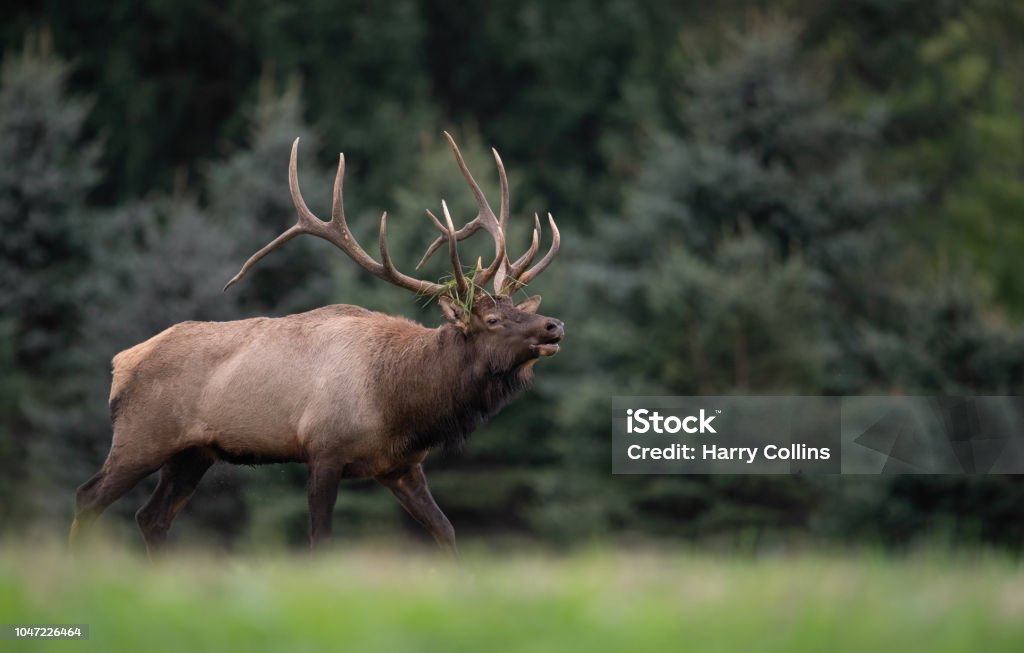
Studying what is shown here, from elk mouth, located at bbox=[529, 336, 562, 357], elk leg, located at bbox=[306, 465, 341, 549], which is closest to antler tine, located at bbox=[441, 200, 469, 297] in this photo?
elk mouth, located at bbox=[529, 336, 562, 357]

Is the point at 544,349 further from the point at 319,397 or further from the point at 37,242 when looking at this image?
the point at 37,242

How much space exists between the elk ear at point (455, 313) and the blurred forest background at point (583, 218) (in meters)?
9.27

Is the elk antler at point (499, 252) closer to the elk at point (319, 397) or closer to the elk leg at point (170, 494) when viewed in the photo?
the elk at point (319, 397)

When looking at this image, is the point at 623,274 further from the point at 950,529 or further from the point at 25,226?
the point at 25,226

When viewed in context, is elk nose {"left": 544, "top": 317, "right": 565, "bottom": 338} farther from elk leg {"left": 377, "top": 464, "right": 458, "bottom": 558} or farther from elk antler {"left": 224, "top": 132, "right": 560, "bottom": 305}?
elk leg {"left": 377, "top": 464, "right": 458, "bottom": 558}

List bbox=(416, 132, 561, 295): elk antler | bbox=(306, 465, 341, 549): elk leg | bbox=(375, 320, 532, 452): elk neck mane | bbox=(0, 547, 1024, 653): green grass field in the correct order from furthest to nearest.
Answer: bbox=(416, 132, 561, 295): elk antler
bbox=(375, 320, 532, 452): elk neck mane
bbox=(306, 465, 341, 549): elk leg
bbox=(0, 547, 1024, 653): green grass field

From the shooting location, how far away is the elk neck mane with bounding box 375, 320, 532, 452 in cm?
855

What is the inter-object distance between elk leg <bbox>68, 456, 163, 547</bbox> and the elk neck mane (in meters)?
1.44

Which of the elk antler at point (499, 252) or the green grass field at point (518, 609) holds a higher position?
the elk antler at point (499, 252)

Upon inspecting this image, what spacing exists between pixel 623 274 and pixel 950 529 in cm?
763

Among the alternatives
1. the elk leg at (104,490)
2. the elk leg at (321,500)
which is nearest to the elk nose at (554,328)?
the elk leg at (321,500)

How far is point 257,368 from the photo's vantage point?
8594mm

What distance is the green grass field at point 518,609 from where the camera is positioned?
15.3ft

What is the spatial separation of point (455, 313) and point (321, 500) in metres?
1.41
